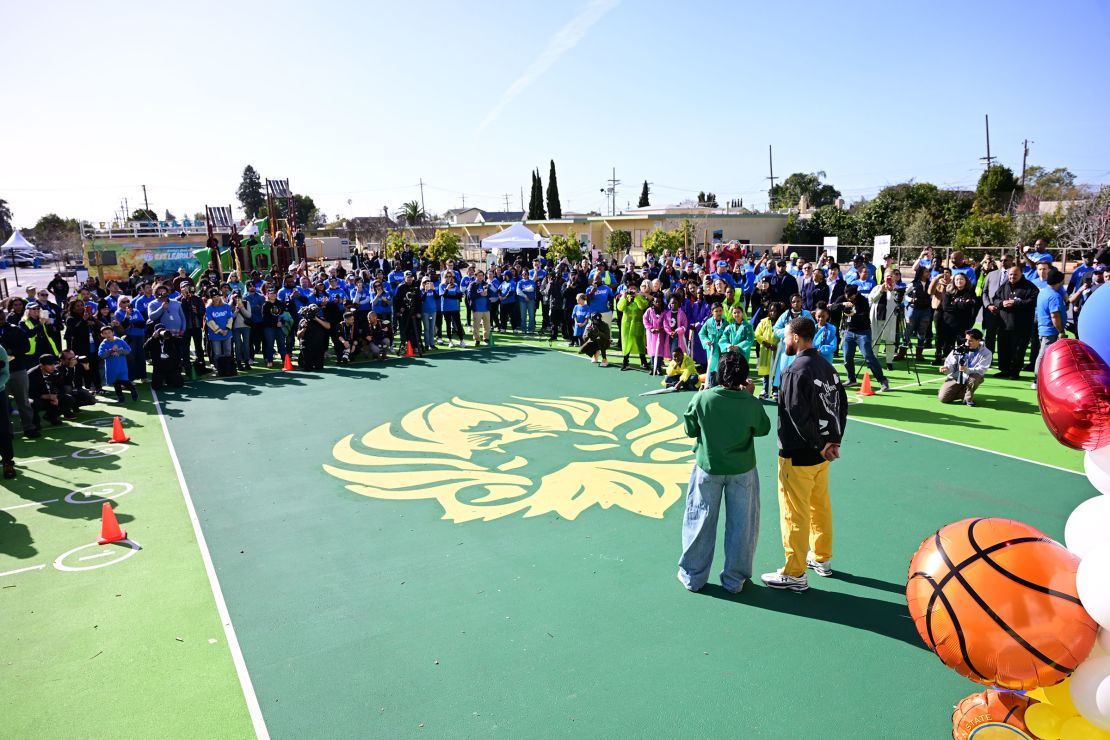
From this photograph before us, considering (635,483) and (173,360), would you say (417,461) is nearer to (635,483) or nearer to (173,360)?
(635,483)

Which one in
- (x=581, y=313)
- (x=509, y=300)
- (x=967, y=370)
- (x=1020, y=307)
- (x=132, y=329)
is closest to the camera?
(x=967, y=370)

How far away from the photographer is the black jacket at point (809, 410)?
202 inches

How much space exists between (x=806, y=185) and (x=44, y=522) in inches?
2839

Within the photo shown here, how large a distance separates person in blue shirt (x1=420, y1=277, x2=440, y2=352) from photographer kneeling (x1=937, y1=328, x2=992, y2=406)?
1066 cm

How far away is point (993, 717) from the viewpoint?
9.52ft

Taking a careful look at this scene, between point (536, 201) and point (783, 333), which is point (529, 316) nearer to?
point (783, 333)

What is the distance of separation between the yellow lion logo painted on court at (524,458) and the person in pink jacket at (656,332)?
2.00 metres

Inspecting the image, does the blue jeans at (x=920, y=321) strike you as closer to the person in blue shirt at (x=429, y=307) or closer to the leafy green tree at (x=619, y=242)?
the person in blue shirt at (x=429, y=307)

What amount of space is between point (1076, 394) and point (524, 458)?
21.9 feet

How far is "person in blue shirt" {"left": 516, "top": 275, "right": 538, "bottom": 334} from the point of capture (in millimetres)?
18594

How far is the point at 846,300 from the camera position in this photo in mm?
11766

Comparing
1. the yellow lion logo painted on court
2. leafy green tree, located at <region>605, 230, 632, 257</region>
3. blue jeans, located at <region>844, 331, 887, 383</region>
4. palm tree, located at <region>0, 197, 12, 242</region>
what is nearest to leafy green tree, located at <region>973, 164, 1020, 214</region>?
leafy green tree, located at <region>605, 230, 632, 257</region>

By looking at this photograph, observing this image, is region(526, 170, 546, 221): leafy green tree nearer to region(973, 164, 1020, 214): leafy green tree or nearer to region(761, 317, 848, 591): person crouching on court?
region(973, 164, 1020, 214): leafy green tree

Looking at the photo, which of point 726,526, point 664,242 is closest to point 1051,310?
point 726,526
